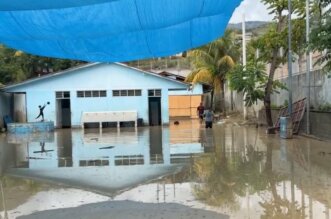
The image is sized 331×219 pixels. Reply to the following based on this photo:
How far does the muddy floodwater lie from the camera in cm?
704

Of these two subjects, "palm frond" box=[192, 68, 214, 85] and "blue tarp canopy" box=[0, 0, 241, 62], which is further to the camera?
"palm frond" box=[192, 68, 214, 85]

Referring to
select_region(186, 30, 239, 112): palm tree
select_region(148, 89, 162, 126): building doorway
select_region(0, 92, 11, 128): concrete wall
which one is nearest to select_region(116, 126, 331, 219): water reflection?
select_region(148, 89, 162, 126): building doorway

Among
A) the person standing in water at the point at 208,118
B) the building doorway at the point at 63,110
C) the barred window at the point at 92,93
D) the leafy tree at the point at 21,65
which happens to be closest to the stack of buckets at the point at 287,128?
the person standing in water at the point at 208,118

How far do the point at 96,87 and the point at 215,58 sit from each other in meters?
8.62

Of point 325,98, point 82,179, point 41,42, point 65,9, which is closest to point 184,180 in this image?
point 82,179

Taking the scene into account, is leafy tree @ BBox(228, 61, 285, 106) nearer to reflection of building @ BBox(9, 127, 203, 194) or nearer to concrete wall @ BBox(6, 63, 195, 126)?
reflection of building @ BBox(9, 127, 203, 194)

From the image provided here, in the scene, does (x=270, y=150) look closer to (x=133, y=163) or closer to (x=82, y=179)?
(x=133, y=163)

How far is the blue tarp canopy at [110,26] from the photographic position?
621cm

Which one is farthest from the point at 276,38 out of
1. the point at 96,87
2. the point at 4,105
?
the point at 4,105

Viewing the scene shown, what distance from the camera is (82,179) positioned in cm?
1019

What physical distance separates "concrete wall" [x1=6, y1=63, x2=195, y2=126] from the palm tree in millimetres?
2894

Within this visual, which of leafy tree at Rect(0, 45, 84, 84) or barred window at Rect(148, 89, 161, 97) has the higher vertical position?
leafy tree at Rect(0, 45, 84, 84)

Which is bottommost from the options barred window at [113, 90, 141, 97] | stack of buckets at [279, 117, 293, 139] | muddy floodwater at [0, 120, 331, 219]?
muddy floodwater at [0, 120, 331, 219]

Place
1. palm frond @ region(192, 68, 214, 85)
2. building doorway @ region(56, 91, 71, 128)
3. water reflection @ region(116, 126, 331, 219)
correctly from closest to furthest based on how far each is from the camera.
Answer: water reflection @ region(116, 126, 331, 219) < building doorway @ region(56, 91, 71, 128) < palm frond @ region(192, 68, 214, 85)
